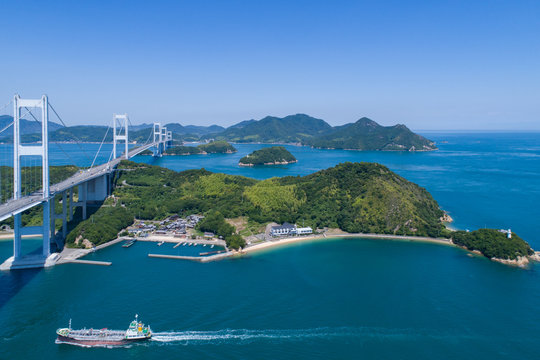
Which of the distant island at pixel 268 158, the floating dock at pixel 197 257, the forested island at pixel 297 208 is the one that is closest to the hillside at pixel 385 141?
the distant island at pixel 268 158

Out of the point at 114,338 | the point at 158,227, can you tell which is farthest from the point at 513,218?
the point at 114,338

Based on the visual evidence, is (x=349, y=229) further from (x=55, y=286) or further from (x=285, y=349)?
(x=55, y=286)

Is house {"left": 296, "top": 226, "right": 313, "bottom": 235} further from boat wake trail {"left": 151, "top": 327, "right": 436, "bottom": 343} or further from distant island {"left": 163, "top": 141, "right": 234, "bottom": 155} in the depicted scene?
distant island {"left": 163, "top": 141, "right": 234, "bottom": 155}

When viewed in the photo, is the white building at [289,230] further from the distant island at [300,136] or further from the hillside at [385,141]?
the hillside at [385,141]

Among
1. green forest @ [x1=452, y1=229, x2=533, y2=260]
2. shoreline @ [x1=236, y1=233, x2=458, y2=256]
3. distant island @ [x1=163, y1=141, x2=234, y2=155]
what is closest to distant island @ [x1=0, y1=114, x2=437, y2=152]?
distant island @ [x1=163, y1=141, x2=234, y2=155]

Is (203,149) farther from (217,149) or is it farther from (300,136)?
(300,136)
